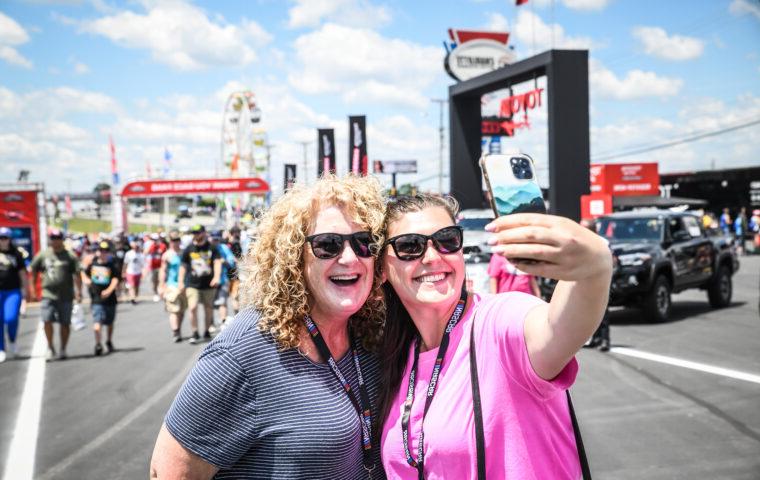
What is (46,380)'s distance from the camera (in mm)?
8016

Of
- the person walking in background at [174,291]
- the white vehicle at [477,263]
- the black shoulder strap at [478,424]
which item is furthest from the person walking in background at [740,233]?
the black shoulder strap at [478,424]

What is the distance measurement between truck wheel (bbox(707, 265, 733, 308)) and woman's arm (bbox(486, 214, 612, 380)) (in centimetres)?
1268

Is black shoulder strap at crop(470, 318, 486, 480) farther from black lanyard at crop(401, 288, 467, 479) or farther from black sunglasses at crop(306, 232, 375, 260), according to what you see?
black sunglasses at crop(306, 232, 375, 260)

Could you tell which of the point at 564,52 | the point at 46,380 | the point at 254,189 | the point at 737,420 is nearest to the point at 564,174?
the point at 564,52

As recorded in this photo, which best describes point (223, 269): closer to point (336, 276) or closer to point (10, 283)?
point (10, 283)

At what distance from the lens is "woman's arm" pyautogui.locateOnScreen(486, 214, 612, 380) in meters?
1.32

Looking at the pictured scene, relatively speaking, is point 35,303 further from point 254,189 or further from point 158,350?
point 254,189

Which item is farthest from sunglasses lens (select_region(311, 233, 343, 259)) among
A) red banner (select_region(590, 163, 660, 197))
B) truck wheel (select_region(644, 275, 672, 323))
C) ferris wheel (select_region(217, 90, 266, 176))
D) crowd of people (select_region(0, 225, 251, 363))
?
ferris wheel (select_region(217, 90, 266, 176))

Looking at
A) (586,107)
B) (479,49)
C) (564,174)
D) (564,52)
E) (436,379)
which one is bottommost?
(436,379)

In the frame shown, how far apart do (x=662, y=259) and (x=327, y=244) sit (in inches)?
398

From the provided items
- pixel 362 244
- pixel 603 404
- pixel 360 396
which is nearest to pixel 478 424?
pixel 360 396

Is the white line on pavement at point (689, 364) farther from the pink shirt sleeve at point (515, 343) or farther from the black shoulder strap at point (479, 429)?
the pink shirt sleeve at point (515, 343)

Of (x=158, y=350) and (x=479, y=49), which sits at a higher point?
(x=479, y=49)

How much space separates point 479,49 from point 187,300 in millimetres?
18383
